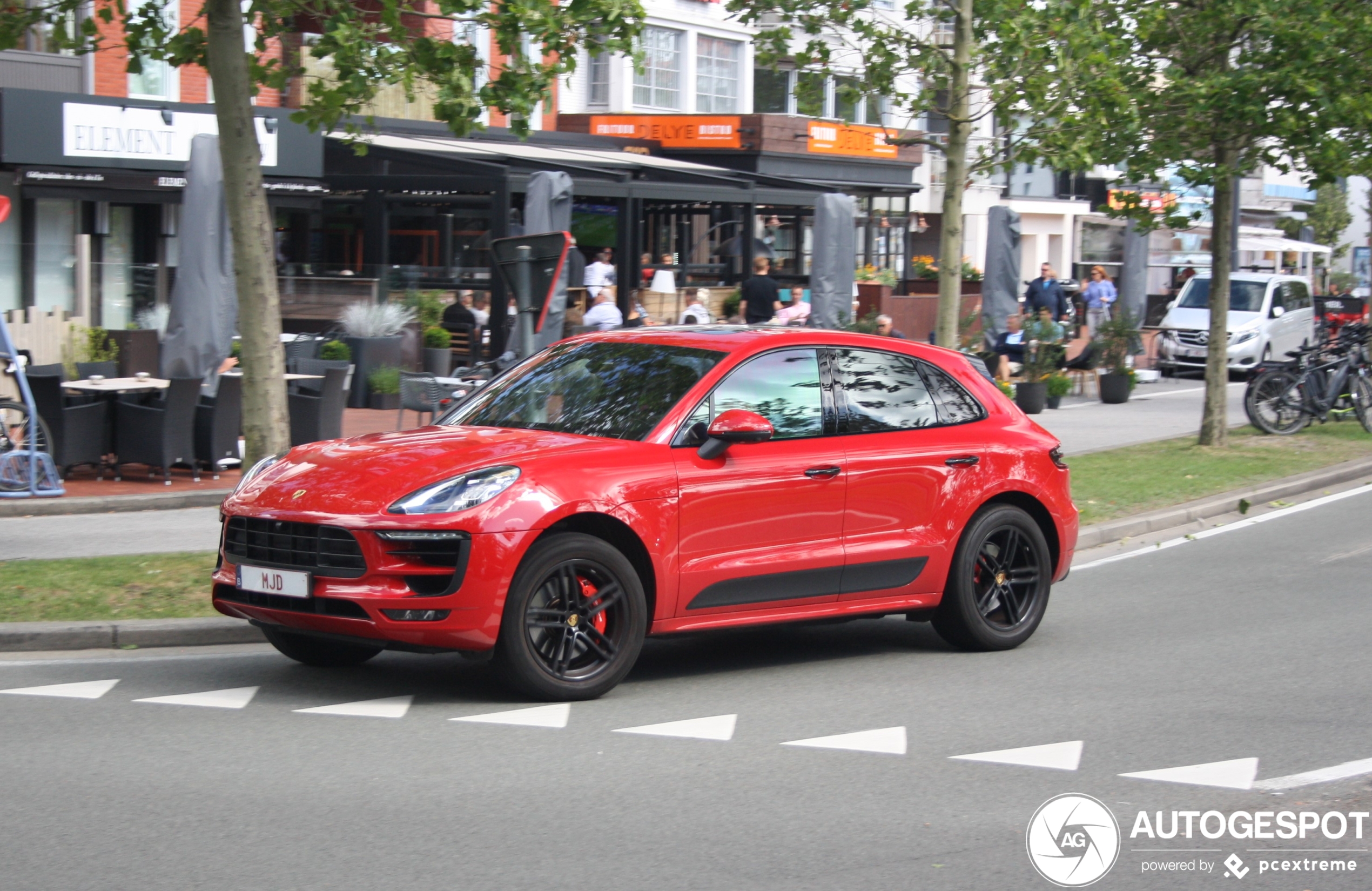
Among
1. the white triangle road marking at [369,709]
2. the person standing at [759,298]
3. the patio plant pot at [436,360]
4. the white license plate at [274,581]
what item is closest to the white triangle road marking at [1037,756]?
the white triangle road marking at [369,709]

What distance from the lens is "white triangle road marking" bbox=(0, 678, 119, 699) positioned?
728cm

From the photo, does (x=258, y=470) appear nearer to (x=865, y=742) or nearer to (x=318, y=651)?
(x=318, y=651)

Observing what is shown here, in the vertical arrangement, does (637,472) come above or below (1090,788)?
above

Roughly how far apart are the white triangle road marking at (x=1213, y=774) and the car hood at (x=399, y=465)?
8.30 feet

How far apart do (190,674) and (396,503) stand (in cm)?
171

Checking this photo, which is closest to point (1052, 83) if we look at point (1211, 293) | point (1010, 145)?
point (1010, 145)

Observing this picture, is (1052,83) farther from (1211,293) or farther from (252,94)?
(252,94)

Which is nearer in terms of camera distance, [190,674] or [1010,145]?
[190,674]

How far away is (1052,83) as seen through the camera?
15477mm

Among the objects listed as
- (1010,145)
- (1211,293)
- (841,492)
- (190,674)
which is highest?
(1010,145)

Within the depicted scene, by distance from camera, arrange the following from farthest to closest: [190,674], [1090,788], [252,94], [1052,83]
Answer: [1052,83]
[252,94]
[190,674]
[1090,788]

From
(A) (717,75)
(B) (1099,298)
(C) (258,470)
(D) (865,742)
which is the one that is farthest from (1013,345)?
(A) (717,75)

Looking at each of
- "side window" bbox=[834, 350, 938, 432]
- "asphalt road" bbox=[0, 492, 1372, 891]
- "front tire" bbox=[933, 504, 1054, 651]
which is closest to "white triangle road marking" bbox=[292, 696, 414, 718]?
"asphalt road" bbox=[0, 492, 1372, 891]

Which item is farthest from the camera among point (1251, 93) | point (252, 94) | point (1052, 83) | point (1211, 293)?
point (1211, 293)
